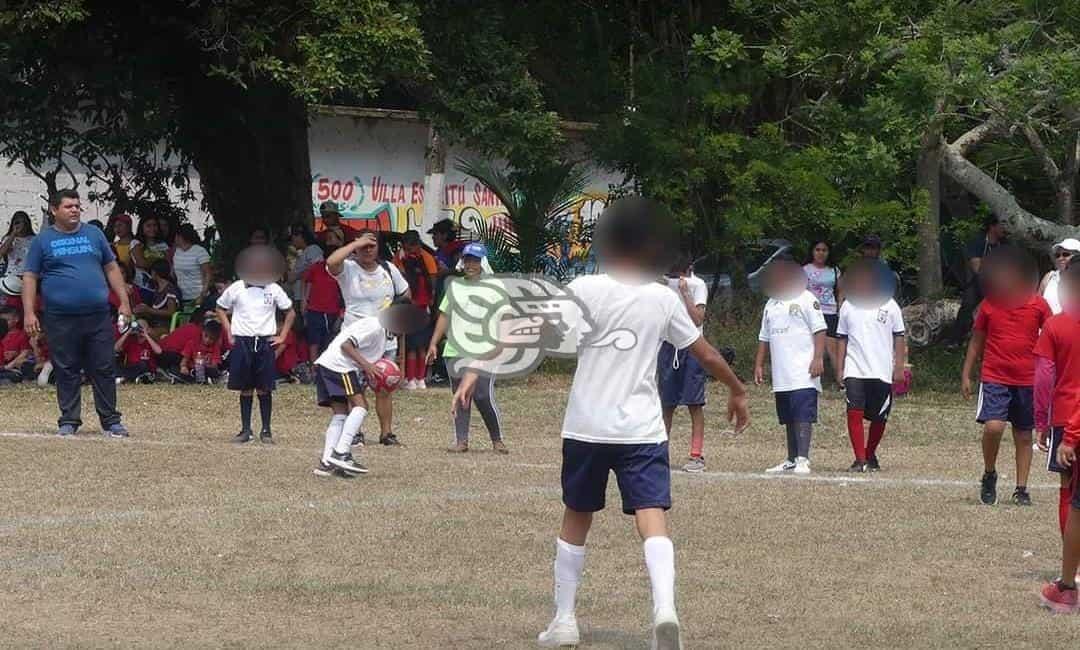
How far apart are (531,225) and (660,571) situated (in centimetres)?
1642

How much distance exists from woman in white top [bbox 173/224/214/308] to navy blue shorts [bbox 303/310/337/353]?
1.81m

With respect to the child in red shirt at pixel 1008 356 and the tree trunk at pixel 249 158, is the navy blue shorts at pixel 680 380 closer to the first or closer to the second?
the child in red shirt at pixel 1008 356

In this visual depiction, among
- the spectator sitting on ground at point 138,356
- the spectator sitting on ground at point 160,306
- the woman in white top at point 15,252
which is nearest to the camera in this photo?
the spectator sitting on ground at point 138,356

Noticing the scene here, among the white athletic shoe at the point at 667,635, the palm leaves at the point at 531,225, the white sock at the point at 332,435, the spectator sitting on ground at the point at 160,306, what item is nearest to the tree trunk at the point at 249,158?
the spectator sitting on ground at the point at 160,306

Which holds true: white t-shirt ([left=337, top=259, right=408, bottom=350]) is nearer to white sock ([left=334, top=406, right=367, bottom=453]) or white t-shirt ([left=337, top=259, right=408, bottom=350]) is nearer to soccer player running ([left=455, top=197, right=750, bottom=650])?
white sock ([left=334, top=406, right=367, bottom=453])

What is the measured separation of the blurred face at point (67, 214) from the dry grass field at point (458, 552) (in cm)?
171

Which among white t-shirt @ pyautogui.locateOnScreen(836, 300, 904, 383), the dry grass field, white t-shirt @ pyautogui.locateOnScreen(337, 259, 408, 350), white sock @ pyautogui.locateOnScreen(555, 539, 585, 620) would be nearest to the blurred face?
the dry grass field

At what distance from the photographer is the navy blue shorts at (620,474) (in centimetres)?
682

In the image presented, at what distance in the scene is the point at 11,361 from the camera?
795 inches

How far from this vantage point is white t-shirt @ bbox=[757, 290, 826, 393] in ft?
44.1

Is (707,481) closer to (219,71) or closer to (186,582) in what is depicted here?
(186,582)

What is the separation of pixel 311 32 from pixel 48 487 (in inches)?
359

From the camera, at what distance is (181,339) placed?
805 inches

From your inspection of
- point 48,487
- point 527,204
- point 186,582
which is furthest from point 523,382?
point 186,582
